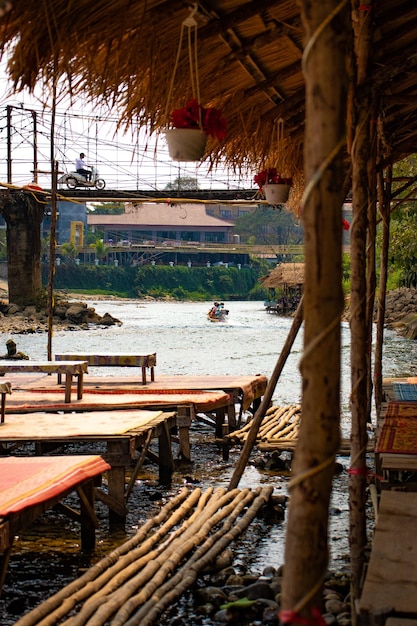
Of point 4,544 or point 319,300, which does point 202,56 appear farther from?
point 319,300

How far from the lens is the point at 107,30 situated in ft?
14.3

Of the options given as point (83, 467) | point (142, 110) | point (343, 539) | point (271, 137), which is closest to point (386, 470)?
point (343, 539)

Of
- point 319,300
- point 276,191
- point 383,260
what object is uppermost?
point 276,191

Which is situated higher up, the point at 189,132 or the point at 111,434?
the point at 189,132

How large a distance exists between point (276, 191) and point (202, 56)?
6.65 ft

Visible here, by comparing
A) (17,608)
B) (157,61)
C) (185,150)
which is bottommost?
(17,608)

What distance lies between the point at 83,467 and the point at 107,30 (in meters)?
2.40

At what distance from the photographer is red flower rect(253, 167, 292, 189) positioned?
714 cm

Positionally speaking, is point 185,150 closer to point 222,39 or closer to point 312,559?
point 222,39

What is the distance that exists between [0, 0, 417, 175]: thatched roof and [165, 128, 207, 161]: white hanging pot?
29cm

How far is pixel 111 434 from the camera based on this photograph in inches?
255

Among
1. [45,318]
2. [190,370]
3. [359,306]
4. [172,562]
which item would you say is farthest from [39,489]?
[45,318]

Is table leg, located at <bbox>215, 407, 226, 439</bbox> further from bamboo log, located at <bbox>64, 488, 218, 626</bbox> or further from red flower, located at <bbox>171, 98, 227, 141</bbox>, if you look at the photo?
red flower, located at <bbox>171, 98, 227, 141</bbox>

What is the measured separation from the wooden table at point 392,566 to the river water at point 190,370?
4.42ft
